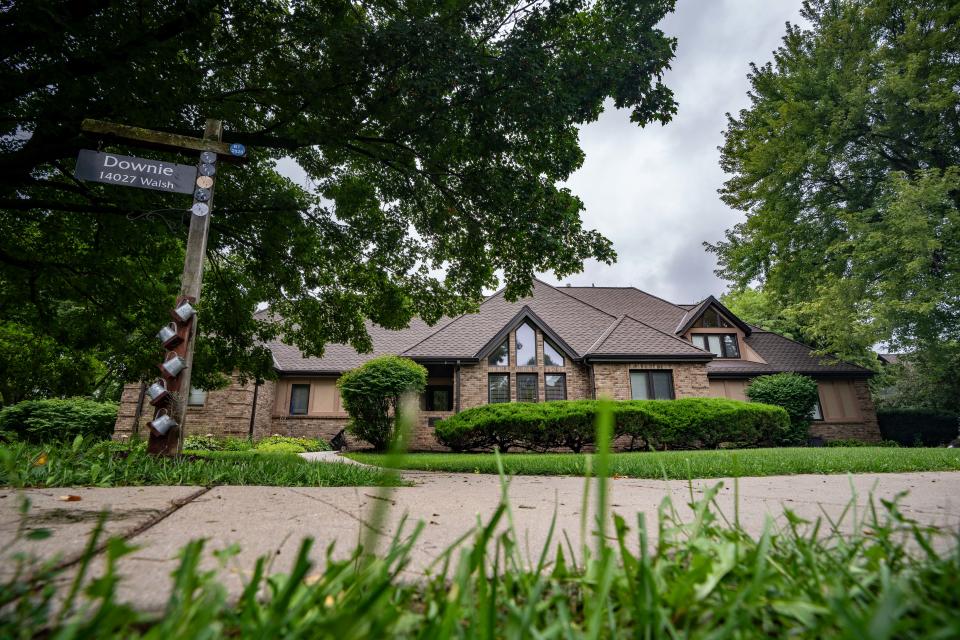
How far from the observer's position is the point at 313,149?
319 inches

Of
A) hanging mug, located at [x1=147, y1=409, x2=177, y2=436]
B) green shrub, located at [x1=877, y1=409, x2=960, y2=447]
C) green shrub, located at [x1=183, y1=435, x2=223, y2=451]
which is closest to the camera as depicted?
hanging mug, located at [x1=147, y1=409, x2=177, y2=436]

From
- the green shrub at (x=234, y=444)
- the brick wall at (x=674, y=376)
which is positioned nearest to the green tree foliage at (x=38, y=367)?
the green shrub at (x=234, y=444)

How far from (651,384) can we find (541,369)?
3.82 metres

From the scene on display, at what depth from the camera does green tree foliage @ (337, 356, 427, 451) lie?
1224cm

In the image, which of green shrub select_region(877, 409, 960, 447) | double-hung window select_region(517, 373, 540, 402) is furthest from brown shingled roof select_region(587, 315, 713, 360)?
green shrub select_region(877, 409, 960, 447)

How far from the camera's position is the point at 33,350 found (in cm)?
1364

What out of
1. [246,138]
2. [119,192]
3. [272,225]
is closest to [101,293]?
[119,192]

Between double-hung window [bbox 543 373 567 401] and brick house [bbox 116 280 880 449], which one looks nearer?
brick house [bbox 116 280 880 449]

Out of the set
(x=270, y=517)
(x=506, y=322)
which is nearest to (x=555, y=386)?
(x=506, y=322)

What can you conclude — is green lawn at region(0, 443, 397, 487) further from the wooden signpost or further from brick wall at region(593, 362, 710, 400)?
brick wall at region(593, 362, 710, 400)

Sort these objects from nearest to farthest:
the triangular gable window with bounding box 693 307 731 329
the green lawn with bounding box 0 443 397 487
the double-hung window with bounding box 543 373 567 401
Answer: the green lawn with bounding box 0 443 397 487 → the double-hung window with bounding box 543 373 567 401 → the triangular gable window with bounding box 693 307 731 329

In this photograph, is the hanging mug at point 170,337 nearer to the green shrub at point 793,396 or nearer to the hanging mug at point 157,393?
the hanging mug at point 157,393

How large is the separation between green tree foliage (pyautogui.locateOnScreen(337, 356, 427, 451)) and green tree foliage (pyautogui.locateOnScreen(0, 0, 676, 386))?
386cm

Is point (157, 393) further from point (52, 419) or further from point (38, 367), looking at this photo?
point (38, 367)
